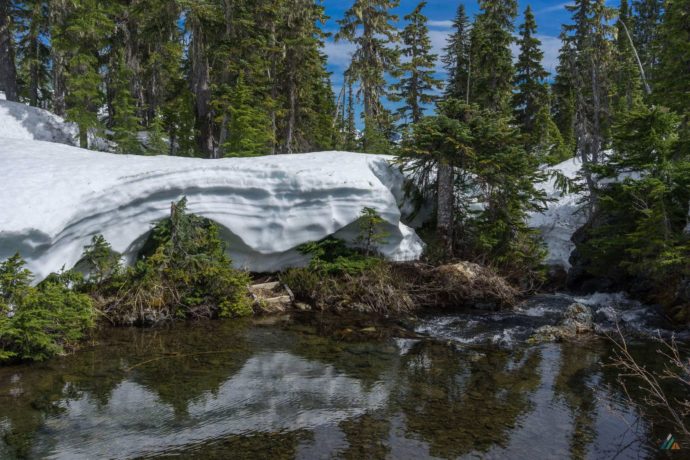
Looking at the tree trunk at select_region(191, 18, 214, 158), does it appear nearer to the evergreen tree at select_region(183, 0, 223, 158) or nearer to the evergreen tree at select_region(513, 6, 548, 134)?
the evergreen tree at select_region(183, 0, 223, 158)

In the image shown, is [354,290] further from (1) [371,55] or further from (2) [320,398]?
(1) [371,55]

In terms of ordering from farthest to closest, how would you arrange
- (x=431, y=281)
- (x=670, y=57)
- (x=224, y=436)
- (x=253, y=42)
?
(x=253, y=42) → (x=670, y=57) → (x=431, y=281) → (x=224, y=436)

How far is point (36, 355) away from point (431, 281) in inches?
370

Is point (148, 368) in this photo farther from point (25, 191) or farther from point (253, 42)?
point (253, 42)

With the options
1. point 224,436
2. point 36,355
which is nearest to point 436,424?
point 224,436

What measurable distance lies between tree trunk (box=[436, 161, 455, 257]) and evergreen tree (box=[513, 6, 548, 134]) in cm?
1895

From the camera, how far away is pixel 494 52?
81.2 ft

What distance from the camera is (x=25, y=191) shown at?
9.21 metres

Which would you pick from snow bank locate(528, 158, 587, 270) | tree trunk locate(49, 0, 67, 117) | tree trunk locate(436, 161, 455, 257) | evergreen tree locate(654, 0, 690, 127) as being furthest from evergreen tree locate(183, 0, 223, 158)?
evergreen tree locate(654, 0, 690, 127)

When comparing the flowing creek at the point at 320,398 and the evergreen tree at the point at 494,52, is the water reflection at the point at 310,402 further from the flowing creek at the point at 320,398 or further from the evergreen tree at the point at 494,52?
the evergreen tree at the point at 494,52

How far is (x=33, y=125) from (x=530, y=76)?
1162 inches

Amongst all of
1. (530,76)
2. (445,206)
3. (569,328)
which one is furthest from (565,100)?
(569,328)

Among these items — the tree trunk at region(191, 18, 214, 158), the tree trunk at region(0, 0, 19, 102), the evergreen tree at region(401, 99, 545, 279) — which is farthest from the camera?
the tree trunk at region(0, 0, 19, 102)

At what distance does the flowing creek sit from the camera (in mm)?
5215
